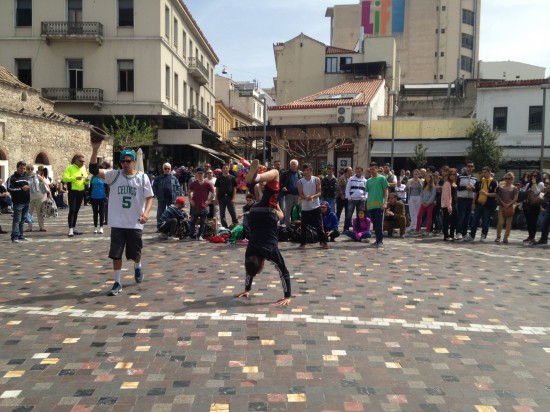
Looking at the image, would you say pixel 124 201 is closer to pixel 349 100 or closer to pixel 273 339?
pixel 273 339

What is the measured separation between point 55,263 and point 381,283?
538 centimetres

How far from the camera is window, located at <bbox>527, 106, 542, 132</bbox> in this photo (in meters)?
30.8

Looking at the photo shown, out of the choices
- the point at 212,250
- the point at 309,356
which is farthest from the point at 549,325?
the point at 212,250

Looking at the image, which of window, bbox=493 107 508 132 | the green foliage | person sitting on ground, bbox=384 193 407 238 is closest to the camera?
person sitting on ground, bbox=384 193 407 238

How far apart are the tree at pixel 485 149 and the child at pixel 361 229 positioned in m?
20.4

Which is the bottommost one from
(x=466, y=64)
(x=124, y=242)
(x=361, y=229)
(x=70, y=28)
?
(x=361, y=229)

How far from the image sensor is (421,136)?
3334 cm

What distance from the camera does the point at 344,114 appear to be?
107 ft

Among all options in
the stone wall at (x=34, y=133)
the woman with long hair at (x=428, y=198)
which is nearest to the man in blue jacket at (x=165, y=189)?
the woman with long hair at (x=428, y=198)

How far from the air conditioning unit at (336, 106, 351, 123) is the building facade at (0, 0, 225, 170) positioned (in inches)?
375

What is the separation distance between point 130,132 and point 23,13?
12.3 metres

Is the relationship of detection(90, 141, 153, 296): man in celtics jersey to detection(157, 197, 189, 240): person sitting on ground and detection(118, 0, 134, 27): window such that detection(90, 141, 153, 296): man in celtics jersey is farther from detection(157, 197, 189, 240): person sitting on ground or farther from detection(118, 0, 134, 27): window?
detection(118, 0, 134, 27): window

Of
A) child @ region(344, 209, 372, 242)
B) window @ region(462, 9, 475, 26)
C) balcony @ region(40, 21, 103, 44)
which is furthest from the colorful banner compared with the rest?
child @ region(344, 209, 372, 242)

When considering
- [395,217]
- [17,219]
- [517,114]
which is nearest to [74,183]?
[17,219]
